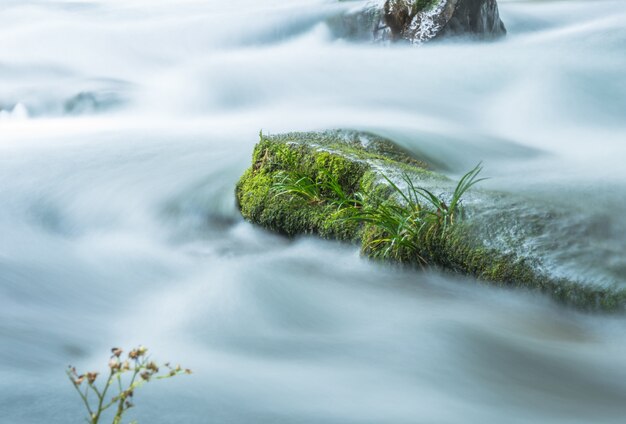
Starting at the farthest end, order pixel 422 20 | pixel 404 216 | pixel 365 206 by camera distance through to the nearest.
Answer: pixel 422 20 → pixel 365 206 → pixel 404 216

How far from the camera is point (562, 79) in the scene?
27.0 feet

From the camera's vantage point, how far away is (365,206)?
185 inches

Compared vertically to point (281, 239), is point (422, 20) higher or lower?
higher

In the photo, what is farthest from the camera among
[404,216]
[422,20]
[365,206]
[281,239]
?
[422,20]

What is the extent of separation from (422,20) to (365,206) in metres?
5.47

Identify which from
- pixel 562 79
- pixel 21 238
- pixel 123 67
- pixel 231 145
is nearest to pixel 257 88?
pixel 231 145

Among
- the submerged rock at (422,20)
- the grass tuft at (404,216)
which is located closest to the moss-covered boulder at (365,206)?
the grass tuft at (404,216)

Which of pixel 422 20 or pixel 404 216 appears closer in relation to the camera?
pixel 404 216

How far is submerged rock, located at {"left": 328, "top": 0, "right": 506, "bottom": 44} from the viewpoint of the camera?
9602mm

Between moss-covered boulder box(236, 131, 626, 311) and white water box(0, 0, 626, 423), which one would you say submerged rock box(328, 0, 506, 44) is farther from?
moss-covered boulder box(236, 131, 626, 311)

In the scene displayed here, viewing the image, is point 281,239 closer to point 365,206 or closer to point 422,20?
point 365,206

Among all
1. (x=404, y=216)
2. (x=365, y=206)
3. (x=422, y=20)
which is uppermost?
(x=422, y=20)

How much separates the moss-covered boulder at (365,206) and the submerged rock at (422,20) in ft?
13.7

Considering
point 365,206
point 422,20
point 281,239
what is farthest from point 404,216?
point 422,20
